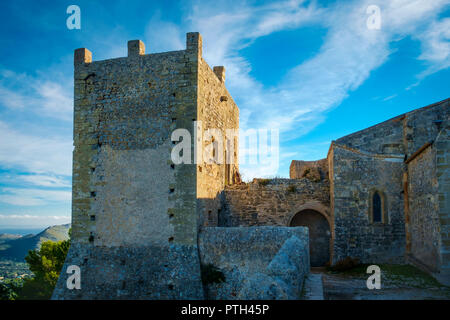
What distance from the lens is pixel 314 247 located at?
52.1ft

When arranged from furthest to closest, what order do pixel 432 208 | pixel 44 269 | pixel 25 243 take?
pixel 25 243, pixel 44 269, pixel 432 208

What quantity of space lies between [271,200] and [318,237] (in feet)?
9.09

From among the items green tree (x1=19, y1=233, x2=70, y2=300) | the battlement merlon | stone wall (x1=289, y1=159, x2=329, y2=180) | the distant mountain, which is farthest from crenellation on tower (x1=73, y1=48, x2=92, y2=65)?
the distant mountain

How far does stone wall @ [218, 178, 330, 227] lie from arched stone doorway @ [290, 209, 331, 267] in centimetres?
101

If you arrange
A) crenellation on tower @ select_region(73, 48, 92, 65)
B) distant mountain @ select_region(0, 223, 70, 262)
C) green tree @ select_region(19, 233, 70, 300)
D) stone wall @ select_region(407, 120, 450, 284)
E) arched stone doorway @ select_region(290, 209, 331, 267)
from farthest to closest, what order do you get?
distant mountain @ select_region(0, 223, 70, 262)
green tree @ select_region(19, 233, 70, 300)
arched stone doorway @ select_region(290, 209, 331, 267)
crenellation on tower @ select_region(73, 48, 92, 65)
stone wall @ select_region(407, 120, 450, 284)

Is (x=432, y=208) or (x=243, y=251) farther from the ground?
(x=432, y=208)

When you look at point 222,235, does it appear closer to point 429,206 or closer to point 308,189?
point 308,189

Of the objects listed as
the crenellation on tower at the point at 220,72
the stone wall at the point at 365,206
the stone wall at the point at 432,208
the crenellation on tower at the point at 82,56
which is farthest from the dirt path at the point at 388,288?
the crenellation on tower at the point at 82,56

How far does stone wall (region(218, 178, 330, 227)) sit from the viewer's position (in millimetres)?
14922

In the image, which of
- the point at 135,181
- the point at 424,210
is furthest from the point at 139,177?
the point at 424,210

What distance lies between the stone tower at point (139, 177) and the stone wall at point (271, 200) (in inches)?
87.3

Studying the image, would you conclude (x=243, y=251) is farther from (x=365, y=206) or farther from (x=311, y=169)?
(x=311, y=169)

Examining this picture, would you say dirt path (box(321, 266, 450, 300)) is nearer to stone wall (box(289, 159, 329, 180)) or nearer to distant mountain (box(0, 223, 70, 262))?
stone wall (box(289, 159, 329, 180))

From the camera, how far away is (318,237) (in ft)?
52.0
